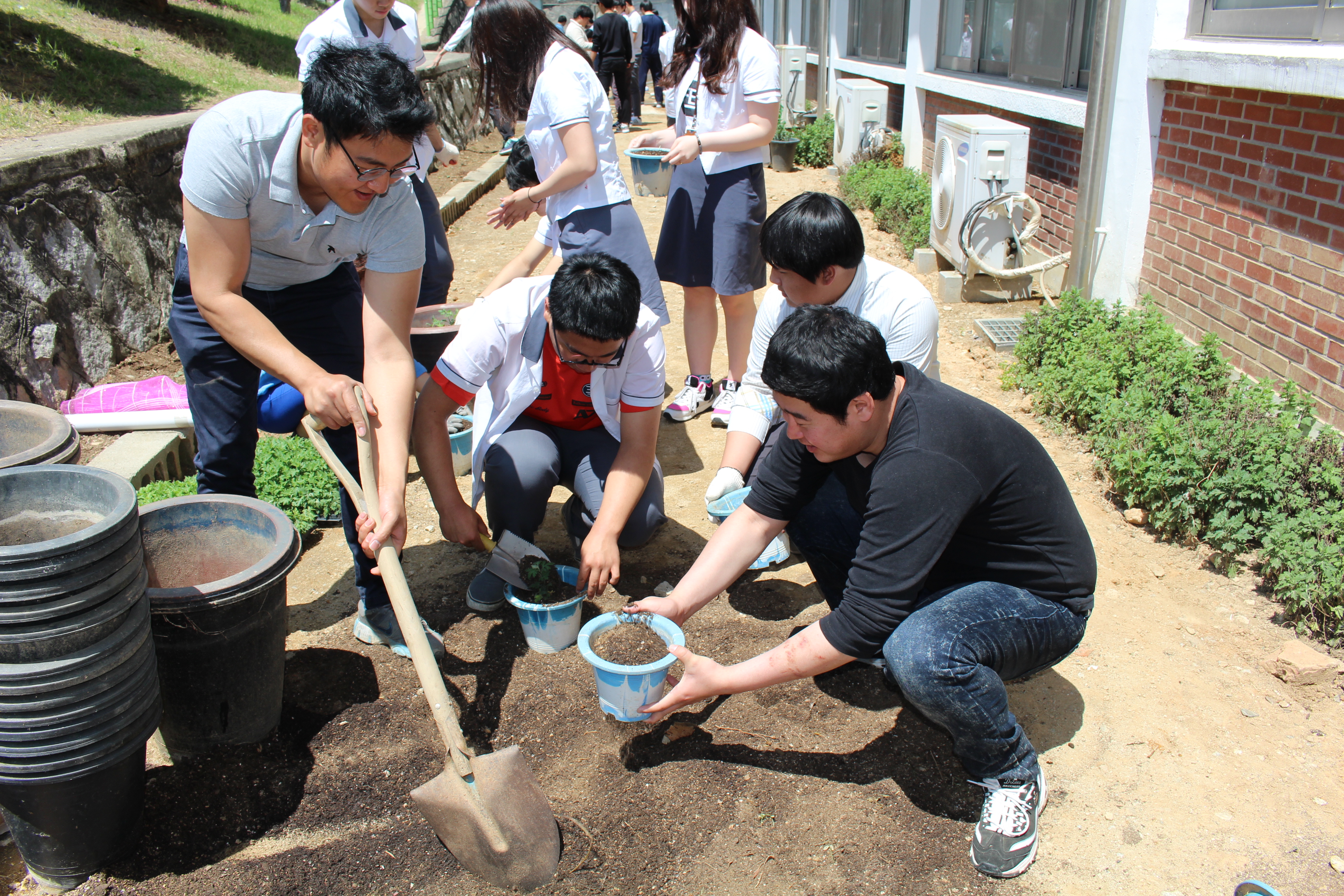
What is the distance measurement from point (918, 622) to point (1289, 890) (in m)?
0.96

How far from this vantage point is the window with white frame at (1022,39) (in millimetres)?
5707

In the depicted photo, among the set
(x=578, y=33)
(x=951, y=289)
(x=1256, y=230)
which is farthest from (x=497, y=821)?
(x=578, y=33)

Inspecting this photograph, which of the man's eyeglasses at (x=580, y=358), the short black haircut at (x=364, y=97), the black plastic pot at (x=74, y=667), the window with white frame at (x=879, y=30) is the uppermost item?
the window with white frame at (x=879, y=30)

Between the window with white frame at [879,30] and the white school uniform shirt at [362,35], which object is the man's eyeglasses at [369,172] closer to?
the white school uniform shirt at [362,35]

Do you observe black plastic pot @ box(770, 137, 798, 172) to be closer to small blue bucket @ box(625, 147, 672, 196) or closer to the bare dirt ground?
small blue bucket @ box(625, 147, 672, 196)

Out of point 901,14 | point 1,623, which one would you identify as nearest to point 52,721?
point 1,623

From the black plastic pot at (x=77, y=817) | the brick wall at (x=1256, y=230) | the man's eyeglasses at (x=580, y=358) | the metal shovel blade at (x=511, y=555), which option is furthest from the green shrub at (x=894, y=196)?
the black plastic pot at (x=77, y=817)

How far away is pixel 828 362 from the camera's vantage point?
185 centimetres

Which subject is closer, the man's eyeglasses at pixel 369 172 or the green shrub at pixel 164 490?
the man's eyeglasses at pixel 369 172

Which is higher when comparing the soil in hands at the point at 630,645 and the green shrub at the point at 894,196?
the green shrub at the point at 894,196

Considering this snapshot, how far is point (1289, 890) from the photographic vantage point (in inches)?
77.2

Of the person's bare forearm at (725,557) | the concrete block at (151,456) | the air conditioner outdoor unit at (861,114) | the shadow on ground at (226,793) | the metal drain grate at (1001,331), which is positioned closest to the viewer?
the shadow on ground at (226,793)

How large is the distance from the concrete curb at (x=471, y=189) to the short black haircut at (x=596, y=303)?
201 inches

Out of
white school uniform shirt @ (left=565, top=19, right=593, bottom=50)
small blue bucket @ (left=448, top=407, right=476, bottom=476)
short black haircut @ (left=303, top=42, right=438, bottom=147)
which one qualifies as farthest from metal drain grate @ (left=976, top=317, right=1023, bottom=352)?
white school uniform shirt @ (left=565, top=19, right=593, bottom=50)
